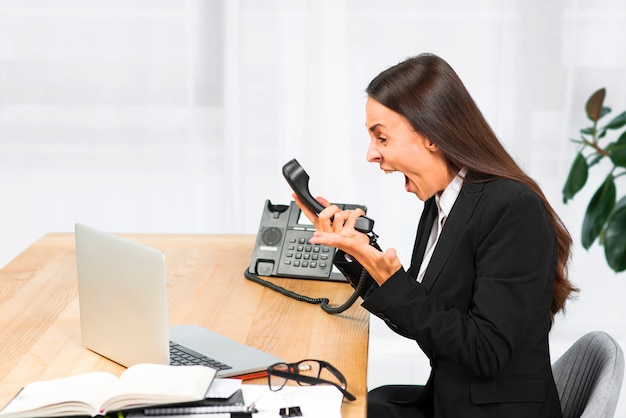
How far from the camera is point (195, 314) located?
186cm

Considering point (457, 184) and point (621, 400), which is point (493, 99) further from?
point (457, 184)

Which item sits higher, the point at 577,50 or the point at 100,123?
the point at 577,50

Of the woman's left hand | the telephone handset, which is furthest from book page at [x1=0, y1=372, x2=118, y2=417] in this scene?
the telephone handset

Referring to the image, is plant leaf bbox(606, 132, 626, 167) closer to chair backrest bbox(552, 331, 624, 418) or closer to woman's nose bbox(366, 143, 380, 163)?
chair backrest bbox(552, 331, 624, 418)

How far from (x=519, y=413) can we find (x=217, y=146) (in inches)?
83.0

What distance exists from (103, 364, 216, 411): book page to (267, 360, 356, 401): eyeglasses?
12cm

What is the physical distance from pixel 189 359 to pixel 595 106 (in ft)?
6.77

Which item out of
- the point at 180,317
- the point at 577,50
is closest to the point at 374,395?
the point at 180,317

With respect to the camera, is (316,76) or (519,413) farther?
(316,76)

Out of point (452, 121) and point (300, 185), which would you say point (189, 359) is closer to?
point (300, 185)

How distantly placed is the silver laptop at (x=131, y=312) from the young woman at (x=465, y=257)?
28cm

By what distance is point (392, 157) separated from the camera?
1.63 metres

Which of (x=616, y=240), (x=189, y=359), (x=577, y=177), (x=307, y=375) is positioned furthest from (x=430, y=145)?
(x=577, y=177)

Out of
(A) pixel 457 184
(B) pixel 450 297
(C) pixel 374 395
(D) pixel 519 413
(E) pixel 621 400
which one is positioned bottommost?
(E) pixel 621 400
